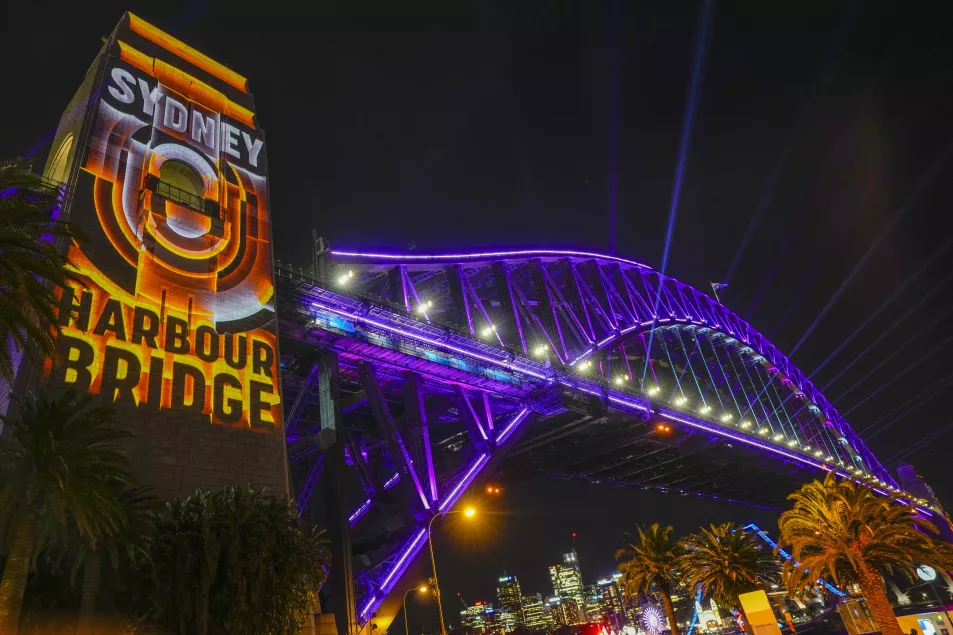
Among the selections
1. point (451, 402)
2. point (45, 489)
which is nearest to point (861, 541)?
point (451, 402)

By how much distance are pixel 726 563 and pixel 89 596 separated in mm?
36884

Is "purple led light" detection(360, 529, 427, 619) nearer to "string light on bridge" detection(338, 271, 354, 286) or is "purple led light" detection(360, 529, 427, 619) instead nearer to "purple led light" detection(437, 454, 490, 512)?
"purple led light" detection(437, 454, 490, 512)

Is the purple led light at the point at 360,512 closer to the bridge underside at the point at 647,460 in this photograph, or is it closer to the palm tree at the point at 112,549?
the bridge underside at the point at 647,460

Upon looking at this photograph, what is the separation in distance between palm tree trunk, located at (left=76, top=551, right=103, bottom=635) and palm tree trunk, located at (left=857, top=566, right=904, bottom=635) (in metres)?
32.8

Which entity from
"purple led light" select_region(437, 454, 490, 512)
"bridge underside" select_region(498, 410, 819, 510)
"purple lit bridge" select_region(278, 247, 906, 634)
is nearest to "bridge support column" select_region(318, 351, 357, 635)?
"purple lit bridge" select_region(278, 247, 906, 634)

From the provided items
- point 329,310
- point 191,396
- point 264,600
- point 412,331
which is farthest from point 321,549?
point 412,331

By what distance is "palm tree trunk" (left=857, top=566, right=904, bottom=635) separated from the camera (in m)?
28.1

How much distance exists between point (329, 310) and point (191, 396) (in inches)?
451

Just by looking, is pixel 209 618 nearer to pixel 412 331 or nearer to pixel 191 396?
pixel 191 396

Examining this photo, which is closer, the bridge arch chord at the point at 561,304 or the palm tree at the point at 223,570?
the palm tree at the point at 223,570

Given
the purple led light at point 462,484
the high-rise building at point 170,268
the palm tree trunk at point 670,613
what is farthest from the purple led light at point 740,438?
the high-rise building at point 170,268

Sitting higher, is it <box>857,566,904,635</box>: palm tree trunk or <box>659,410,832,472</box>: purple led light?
<box>659,410,832,472</box>: purple led light

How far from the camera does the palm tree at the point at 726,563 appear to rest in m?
40.1

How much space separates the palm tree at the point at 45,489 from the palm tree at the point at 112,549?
0.43m
